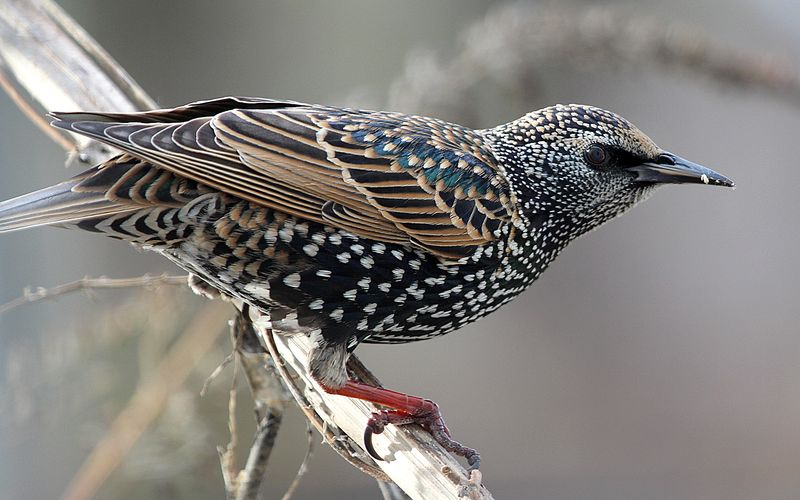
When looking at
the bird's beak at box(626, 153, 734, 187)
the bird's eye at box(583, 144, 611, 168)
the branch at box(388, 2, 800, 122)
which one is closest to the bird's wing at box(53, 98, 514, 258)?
the bird's eye at box(583, 144, 611, 168)

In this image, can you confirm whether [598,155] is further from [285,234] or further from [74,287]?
[74,287]

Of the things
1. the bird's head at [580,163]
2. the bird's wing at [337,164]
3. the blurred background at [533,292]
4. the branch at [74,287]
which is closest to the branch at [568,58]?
the blurred background at [533,292]

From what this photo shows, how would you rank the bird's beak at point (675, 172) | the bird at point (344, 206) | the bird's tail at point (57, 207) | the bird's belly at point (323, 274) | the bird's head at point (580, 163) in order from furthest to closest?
the bird's head at point (580, 163), the bird's beak at point (675, 172), the bird's belly at point (323, 274), the bird at point (344, 206), the bird's tail at point (57, 207)

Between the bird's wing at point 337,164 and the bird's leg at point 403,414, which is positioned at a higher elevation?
the bird's wing at point 337,164

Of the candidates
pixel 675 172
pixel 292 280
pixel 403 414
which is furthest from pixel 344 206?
pixel 675 172

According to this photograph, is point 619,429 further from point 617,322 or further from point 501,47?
point 501,47

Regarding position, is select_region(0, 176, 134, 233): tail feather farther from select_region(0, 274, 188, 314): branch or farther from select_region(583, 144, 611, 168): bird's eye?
select_region(583, 144, 611, 168): bird's eye

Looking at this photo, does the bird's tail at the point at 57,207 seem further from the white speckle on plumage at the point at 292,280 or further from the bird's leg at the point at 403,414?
the bird's leg at the point at 403,414

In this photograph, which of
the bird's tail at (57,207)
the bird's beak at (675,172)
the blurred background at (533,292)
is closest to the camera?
the bird's tail at (57,207)
